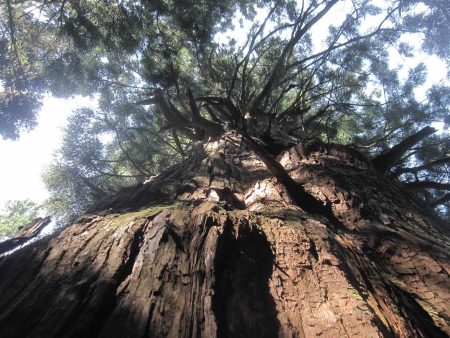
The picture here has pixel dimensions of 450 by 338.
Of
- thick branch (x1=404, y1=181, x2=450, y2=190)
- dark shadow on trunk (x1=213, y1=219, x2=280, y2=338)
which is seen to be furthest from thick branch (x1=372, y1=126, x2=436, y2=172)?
dark shadow on trunk (x1=213, y1=219, x2=280, y2=338)

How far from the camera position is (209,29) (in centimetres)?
652

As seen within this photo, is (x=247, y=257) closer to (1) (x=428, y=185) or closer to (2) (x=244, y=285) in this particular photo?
(2) (x=244, y=285)

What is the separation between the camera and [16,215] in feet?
69.7

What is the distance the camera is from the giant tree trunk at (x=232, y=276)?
1238mm

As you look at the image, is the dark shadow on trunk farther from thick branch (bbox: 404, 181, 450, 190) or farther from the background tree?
thick branch (bbox: 404, 181, 450, 190)

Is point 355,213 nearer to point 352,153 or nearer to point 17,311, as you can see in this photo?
point 352,153

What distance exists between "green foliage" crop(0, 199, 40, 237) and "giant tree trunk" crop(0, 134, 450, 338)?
1983 cm

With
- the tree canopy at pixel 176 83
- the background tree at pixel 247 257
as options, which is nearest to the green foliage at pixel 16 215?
the tree canopy at pixel 176 83

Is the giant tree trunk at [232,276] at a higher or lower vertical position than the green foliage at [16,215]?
lower

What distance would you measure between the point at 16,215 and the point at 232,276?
77.0 feet

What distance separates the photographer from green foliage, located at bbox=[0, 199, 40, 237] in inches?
750

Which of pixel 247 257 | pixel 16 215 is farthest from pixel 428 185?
pixel 16 215

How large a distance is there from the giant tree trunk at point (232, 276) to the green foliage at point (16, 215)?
65.1 feet

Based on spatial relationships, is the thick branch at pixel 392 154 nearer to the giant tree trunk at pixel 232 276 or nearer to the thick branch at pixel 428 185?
the thick branch at pixel 428 185
